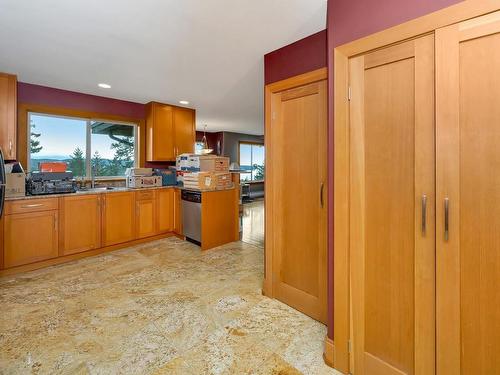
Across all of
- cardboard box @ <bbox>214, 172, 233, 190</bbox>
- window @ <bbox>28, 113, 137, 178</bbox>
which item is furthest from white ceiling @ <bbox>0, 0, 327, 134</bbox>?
cardboard box @ <bbox>214, 172, 233, 190</bbox>

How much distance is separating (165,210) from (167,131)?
145 cm

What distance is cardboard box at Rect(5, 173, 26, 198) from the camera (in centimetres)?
303

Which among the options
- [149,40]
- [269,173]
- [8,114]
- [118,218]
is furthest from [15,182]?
[269,173]

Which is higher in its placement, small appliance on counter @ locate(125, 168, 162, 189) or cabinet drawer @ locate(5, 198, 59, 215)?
small appliance on counter @ locate(125, 168, 162, 189)

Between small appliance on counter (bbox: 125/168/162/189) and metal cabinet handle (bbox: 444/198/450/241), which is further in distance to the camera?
small appliance on counter (bbox: 125/168/162/189)

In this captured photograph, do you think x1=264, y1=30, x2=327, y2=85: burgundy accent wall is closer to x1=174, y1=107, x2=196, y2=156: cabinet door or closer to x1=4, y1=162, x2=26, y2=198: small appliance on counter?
x1=174, y1=107, x2=196, y2=156: cabinet door

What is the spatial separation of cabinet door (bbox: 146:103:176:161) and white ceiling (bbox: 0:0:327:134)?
81cm

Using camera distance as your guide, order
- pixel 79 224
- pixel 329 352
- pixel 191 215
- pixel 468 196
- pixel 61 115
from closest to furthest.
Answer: pixel 468 196, pixel 329 352, pixel 79 224, pixel 61 115, pixel 191 215

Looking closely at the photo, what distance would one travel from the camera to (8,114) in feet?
10.2

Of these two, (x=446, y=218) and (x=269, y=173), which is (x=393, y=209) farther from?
(x=269, y=173)

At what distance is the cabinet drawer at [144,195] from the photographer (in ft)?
13.5

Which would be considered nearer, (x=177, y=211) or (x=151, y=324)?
(x=151, y=324)

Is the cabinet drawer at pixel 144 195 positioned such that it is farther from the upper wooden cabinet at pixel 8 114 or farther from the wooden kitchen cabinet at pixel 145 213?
the upper wooden cabinet at pixel 8 114

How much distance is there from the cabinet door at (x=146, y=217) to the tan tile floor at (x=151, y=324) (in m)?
0.99
